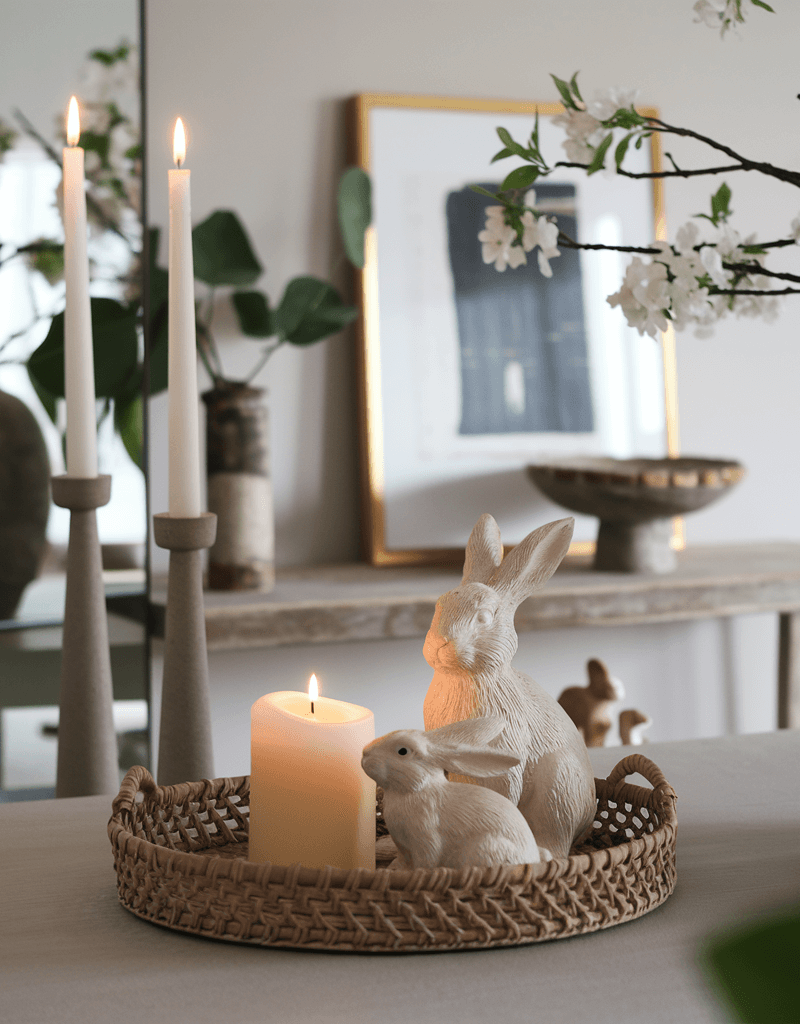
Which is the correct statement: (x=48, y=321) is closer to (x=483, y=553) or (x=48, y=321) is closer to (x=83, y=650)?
(x=83, y=650)

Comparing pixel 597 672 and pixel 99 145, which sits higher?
pixel 99 145

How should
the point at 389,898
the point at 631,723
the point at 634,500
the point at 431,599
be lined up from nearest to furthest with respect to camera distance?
the point at 389,898, the point at 631,723, the point at 431,599, the point at 634,500

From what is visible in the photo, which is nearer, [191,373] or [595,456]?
[191,373]

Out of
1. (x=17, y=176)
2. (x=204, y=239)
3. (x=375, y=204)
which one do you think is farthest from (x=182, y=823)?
(x=375, y=204)

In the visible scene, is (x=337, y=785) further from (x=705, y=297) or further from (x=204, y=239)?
(x=204, y=239)

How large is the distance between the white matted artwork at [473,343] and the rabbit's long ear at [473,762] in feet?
4.12

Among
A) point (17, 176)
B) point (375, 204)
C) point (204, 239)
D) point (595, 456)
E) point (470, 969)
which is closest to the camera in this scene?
point (470, 969)

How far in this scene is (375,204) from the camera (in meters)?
1.70

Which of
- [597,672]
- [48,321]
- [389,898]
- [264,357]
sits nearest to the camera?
[389,898]

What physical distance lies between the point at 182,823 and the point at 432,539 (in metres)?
1.20

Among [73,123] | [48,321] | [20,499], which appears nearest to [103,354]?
[48,321]

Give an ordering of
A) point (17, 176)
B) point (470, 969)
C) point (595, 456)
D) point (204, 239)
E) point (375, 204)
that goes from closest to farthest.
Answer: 1. point (470, 969)
2. point (17, 176)
3. point (204, 239)
4. point (375, 204)
5. point (595, 456)

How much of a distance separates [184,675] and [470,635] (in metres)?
0.19

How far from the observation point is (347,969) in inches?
16.4
